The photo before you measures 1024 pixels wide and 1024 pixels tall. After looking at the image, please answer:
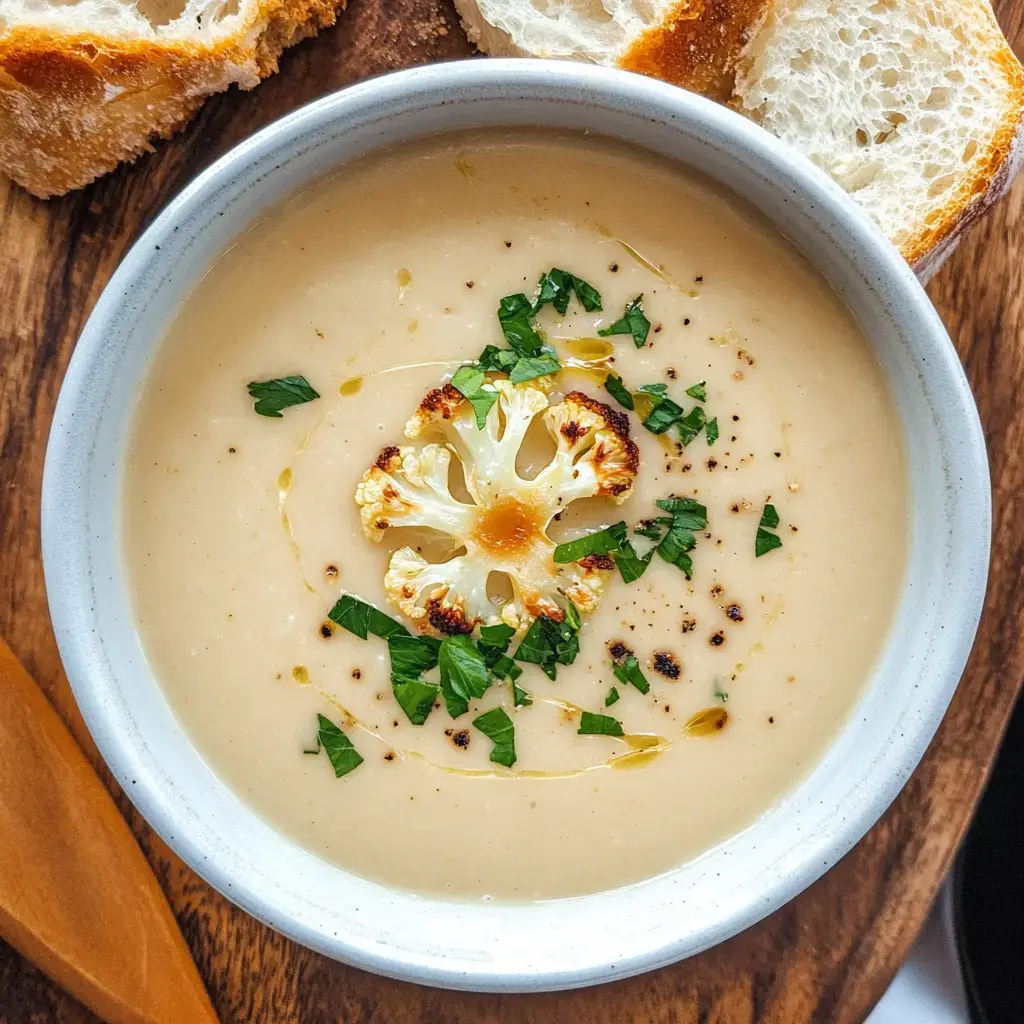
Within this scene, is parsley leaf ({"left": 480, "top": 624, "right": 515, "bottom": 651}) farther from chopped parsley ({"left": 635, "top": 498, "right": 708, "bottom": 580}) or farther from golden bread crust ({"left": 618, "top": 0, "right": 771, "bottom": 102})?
golden bread crust ({"left": 618, "top": 0, "right": 771, "bottom": 102})

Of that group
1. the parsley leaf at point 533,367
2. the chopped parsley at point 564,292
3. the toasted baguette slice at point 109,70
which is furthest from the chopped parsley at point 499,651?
the toasted baguette slice at point 109,70

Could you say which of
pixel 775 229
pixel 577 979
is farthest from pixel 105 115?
pixel 577 979

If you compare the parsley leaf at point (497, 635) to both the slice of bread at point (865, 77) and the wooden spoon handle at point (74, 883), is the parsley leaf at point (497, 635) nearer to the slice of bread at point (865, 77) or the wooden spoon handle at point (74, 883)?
the wooden spoon handle at point (74, 883)

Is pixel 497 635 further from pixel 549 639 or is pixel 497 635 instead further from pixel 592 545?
pixel 592 545

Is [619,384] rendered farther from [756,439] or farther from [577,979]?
[577,979]

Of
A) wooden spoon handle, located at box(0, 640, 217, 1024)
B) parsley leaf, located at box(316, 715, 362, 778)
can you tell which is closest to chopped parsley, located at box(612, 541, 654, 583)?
parsley leaf, located at box(316, 715, 362, 778)
